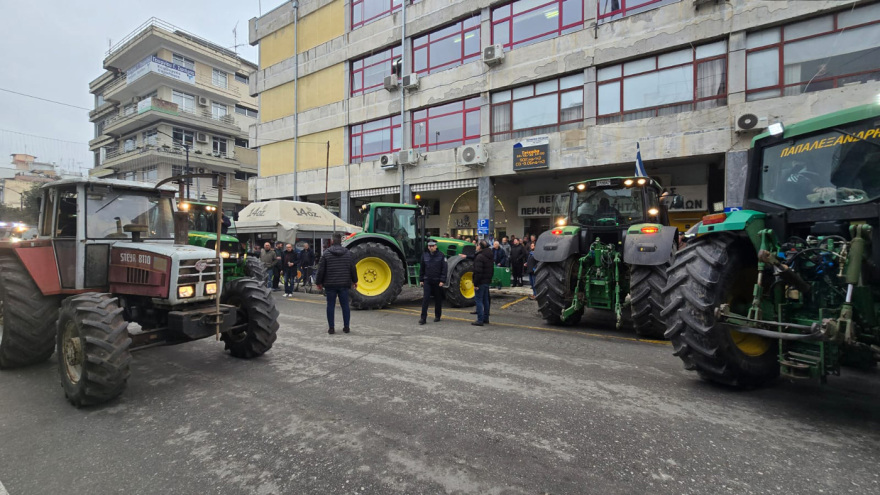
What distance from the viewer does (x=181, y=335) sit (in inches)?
173

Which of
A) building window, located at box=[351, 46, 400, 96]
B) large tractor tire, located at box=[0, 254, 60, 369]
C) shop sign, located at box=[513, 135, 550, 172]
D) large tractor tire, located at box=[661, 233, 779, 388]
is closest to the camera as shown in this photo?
large tractor tire, located at box=[661, 233, 779, 388]

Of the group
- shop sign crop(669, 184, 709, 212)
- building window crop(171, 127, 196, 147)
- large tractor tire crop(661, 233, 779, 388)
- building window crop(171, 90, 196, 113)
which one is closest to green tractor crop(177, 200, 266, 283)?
large tractor tire crop(661, 233, 779, 388)

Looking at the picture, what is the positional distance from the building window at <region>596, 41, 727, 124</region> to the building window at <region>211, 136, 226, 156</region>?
1269 inches

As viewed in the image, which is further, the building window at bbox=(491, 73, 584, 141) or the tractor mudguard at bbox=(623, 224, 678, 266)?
the building window at bbox=(491, 73, 584, 141)

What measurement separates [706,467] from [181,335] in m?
4.94

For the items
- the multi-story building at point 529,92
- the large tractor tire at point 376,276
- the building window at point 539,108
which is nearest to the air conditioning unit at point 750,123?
the multi-story building at point 529,92

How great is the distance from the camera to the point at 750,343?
408cm

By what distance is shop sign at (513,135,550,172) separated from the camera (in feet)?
50.3

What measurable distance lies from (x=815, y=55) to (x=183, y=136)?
1484 inches

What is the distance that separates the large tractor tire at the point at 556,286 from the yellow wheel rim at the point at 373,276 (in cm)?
382

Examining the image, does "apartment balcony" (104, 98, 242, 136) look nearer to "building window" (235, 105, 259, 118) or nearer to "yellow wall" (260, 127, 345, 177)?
"building window" (235, 105, 259, 118)

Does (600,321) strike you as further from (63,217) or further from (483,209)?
(483,209)

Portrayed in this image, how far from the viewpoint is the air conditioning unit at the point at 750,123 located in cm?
1161

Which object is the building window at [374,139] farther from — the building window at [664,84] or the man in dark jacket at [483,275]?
the man in dark jacket at [483,275]
